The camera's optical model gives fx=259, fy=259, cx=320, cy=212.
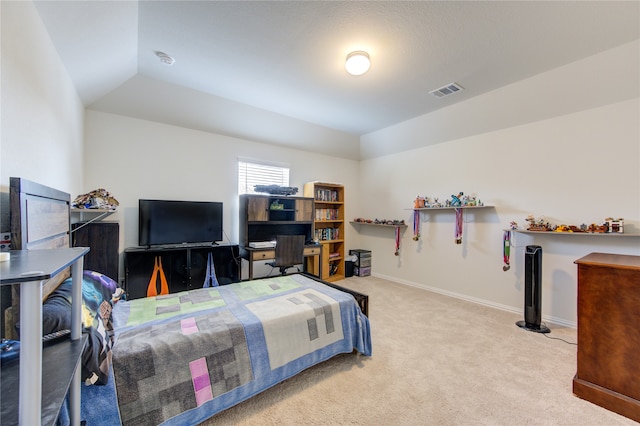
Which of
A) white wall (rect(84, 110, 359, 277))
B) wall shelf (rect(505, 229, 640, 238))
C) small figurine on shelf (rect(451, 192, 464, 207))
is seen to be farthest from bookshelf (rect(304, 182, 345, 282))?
wall shelf (rect(505, 229, 640, 238))

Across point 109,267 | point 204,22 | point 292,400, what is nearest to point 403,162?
point 204,22

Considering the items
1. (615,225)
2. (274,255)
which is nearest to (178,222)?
(274,255)

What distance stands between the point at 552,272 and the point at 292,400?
3.24 meters

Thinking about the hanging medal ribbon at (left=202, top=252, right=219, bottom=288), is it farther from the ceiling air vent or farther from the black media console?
the ceiling air vent

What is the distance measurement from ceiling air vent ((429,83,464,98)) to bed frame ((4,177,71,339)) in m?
3.59

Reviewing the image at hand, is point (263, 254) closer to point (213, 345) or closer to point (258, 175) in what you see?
point (258, 175)

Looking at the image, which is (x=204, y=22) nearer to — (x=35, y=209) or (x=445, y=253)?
(x=35, y=209)

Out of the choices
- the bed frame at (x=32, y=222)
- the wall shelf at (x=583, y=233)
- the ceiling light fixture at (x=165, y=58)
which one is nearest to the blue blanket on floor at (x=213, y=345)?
the bed frame at (x=32, y=222)

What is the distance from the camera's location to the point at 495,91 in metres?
3.05

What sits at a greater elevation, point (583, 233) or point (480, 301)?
point (583, 233)

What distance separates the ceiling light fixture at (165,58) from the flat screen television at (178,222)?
5.31 ft

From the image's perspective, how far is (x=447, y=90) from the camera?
122 inches

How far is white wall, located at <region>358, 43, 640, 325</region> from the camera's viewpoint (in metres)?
2.64

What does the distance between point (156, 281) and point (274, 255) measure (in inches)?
59.9
